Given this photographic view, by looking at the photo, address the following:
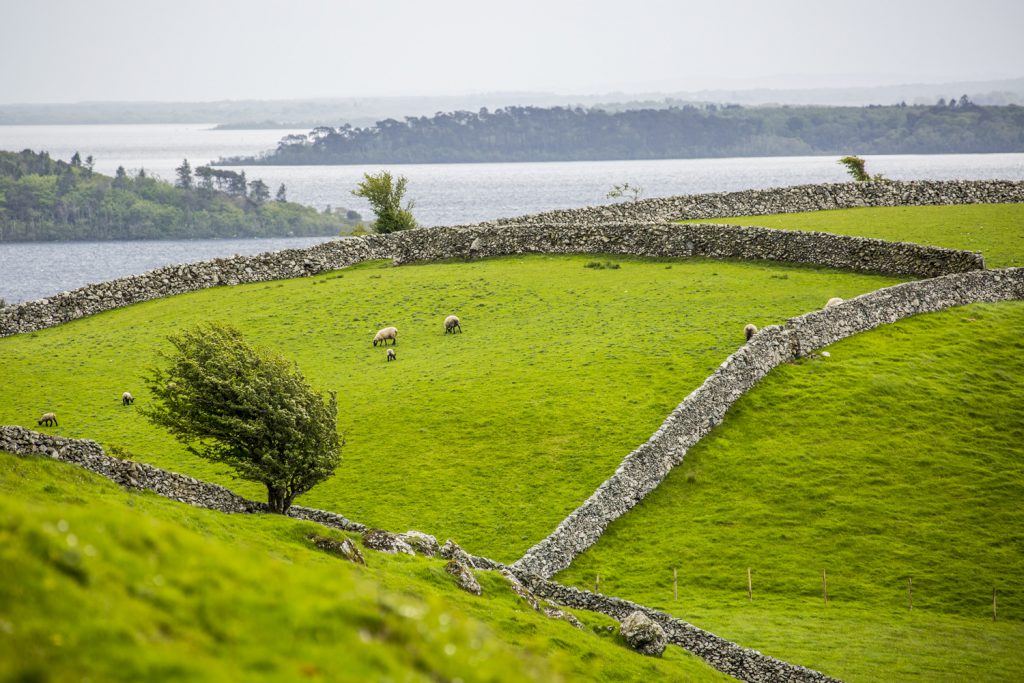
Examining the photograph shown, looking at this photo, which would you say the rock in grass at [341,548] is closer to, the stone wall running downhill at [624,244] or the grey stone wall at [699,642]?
the grey stone wall at [699,642]

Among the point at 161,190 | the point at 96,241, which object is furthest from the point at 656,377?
the point at 161,190

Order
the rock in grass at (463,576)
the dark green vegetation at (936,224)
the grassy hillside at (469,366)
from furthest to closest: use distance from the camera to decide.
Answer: the dark green vegetation at (936,224) < the grassy hillside at (469,366) < the rock in grass at (463,576)

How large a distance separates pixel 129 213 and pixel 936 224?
161130 millimetres

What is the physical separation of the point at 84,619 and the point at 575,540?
2002 centimetres

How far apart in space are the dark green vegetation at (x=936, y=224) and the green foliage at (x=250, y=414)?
36.4 m

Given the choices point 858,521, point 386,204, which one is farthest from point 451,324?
point 386,204

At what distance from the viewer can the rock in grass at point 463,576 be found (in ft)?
66.9

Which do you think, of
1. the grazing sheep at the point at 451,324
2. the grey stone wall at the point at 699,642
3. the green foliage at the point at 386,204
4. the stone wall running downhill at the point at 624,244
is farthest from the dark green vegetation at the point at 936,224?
the grey stone wall at the point at 699,642

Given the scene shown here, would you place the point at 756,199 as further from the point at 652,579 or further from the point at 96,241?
the point at 96,241

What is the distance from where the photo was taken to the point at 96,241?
566 feet

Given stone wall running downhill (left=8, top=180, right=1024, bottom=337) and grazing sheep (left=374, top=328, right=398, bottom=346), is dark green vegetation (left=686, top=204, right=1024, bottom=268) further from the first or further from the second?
grazing sheep (left=374, top=328, right=398, bottom=346)

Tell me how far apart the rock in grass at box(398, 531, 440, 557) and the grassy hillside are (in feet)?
12.8

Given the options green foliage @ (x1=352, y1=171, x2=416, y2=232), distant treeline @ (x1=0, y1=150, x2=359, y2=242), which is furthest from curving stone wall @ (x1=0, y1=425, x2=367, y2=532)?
distant treeline @ (x1=0, y1=150, x2=359, y2=242)

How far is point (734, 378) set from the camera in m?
34.6
